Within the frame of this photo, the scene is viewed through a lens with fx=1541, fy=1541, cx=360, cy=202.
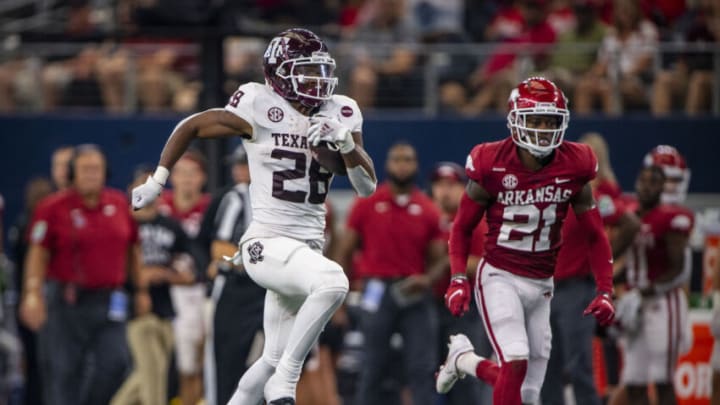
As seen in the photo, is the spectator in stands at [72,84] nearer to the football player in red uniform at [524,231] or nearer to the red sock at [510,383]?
the football player in red uniform at [524,231]

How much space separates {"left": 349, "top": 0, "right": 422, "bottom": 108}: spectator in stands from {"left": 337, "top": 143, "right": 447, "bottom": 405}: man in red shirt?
272 cm

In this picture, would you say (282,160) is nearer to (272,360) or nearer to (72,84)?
(272,360)

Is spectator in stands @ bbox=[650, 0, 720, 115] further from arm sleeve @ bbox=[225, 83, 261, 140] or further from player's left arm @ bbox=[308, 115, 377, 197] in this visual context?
arm sleeve @ bbox=[225, 83, 261, 140]

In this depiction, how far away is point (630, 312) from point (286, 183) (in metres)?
3.48

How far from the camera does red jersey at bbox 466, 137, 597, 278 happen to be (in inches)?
352

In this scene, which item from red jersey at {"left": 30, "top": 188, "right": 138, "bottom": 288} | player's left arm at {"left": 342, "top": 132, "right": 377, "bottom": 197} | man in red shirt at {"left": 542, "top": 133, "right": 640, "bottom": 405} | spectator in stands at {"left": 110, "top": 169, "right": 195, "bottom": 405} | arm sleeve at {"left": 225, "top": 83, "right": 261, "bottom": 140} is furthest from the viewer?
spectator in stands at {"left": 110, "top": 169, "right": 195, "bottom": 405}

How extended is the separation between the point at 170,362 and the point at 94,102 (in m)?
3.77

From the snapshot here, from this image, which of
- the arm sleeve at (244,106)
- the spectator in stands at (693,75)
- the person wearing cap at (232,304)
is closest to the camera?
the arm sleeve at (244,106)

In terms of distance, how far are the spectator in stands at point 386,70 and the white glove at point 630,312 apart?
174 inches

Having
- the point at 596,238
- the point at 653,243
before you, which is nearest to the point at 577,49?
the point at 653,243

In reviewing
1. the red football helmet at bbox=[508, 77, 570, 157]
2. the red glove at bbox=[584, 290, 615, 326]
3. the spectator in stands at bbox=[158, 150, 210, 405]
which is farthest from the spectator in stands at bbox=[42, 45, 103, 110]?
the red glove at bbox=[584, 290, 615, 326]

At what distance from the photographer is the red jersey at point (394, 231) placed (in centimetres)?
1214

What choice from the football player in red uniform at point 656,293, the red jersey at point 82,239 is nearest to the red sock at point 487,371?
the football player in red uniform at point 656,293

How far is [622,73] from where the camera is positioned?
14.4 metres
